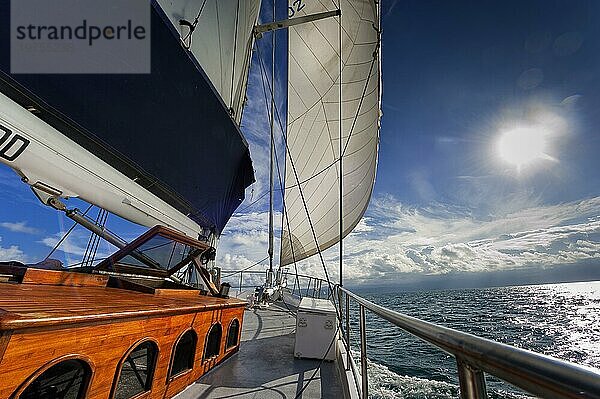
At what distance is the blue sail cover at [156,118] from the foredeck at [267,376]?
1.83 meters

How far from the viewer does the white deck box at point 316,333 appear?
370 cm

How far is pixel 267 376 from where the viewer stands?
3.13 metres

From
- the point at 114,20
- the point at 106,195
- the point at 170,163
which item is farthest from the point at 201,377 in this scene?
the point at 114,20

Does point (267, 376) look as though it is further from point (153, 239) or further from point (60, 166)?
point (60, 166)

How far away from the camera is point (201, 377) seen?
9.54 feet

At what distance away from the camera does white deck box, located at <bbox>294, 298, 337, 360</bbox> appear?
370 centimetres

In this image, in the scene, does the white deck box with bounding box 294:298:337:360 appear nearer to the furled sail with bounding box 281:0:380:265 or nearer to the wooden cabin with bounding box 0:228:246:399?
the wooden cabin with bounding box 0:228:246:399

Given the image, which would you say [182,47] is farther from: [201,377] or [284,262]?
[284,262]

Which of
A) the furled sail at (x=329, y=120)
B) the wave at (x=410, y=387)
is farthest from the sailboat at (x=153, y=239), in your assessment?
the furled sail at (x=329, y=120)

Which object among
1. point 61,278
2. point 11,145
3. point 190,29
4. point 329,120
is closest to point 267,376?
point 61,278

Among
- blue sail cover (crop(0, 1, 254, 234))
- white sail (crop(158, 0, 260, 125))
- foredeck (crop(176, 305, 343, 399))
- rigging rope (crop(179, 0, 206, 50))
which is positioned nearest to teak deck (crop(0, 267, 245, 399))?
foredeck (crop(176, 305, 343, 399))

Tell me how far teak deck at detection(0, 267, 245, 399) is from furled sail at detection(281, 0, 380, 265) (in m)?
4.88

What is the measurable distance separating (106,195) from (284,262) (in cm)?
910

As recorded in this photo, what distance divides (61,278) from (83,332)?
133cm
